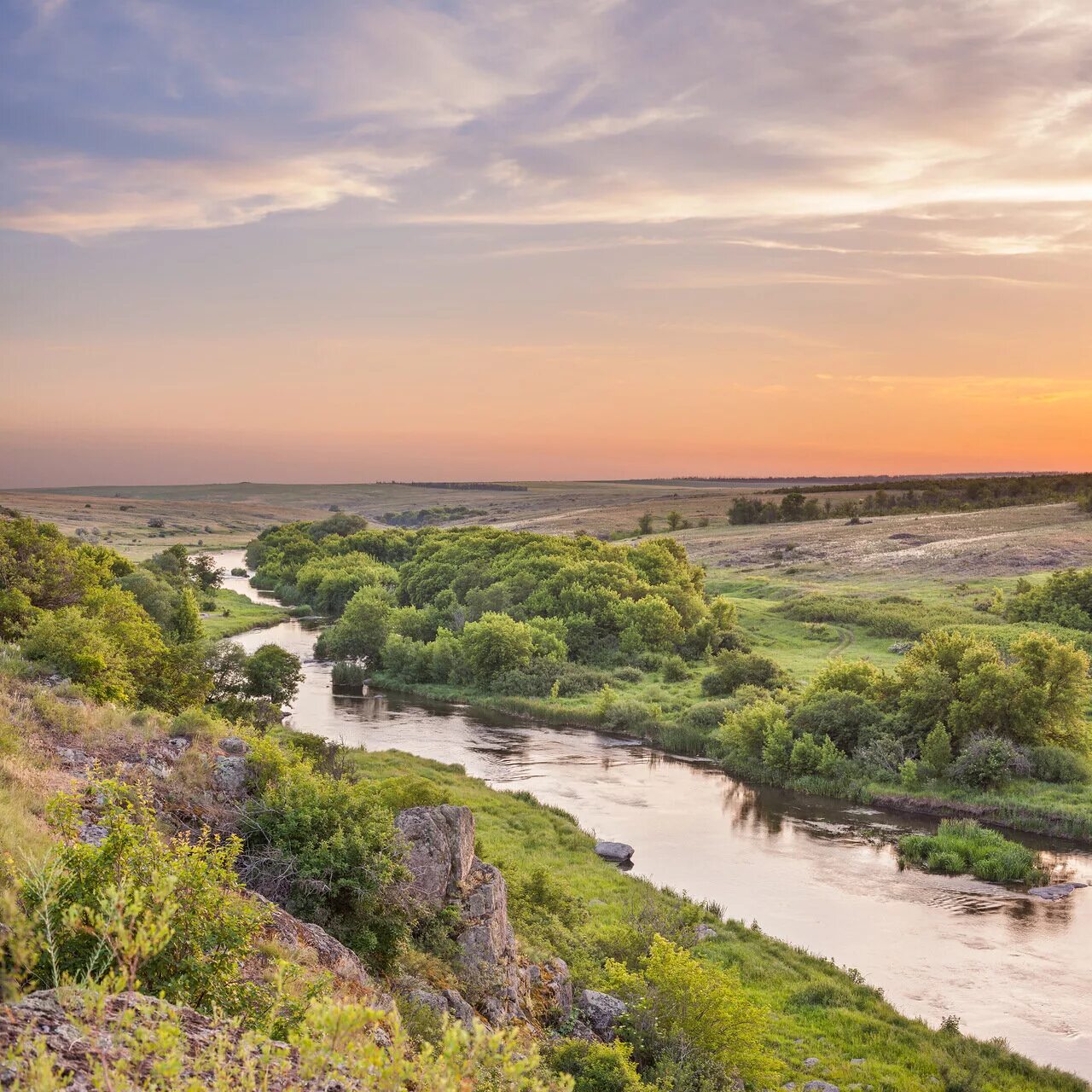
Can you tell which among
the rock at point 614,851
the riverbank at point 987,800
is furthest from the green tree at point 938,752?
the rock at point 614,851

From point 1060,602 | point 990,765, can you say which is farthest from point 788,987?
point 1060,602

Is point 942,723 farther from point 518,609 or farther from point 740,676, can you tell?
point 518,609

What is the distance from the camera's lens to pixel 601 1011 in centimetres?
1591

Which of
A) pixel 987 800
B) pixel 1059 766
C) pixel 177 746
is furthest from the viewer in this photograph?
pixel 1059 766

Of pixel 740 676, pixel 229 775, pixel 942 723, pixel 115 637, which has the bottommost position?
pixel 740 676

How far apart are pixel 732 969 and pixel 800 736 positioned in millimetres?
21792

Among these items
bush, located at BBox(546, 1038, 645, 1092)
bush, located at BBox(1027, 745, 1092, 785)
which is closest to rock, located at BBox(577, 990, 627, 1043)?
bush, located at BBox(546, 1038, 645, 1092)

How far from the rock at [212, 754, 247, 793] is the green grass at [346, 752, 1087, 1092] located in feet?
14.7

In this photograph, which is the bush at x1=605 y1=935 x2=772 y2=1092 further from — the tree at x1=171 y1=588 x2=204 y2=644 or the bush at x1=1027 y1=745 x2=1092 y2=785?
the tree at x1=171 y1=588 x2=204 y2=644

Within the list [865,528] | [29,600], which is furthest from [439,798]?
[865,528]

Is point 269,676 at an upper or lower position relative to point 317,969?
lower

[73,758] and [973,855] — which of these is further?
[973,855]

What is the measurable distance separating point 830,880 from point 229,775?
21.1 meters

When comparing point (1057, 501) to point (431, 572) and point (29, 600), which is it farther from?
point (29, 600)
